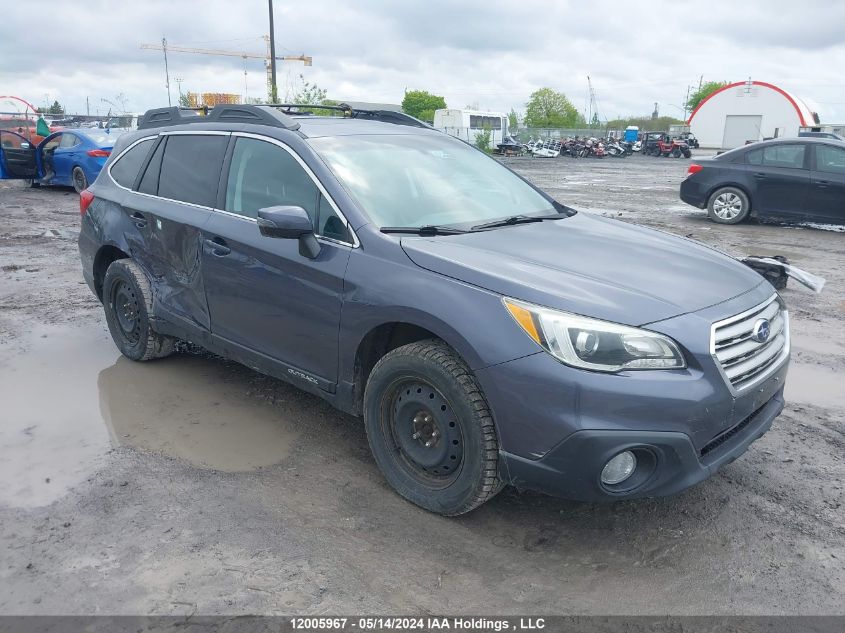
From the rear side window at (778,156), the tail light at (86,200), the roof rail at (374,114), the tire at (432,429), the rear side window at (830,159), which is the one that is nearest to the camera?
the tire at (432,429)

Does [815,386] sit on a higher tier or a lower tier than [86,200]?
lower

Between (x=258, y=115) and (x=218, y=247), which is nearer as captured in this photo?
(x=218, y=247)

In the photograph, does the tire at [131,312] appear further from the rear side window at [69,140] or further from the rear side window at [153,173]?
the rear side window at [69,140]

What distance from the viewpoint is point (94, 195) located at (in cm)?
532

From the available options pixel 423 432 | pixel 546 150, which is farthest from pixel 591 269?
pixel 546 150

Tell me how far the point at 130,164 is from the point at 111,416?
190 centimetres

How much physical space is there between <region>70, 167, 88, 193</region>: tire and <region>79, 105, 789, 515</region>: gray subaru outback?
1130 cm

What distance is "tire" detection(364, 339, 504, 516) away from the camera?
2910 millimetres

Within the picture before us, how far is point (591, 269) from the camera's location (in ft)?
10.3

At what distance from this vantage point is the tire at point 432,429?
2.91 metres

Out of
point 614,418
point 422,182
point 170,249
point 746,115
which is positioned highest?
point 746,115

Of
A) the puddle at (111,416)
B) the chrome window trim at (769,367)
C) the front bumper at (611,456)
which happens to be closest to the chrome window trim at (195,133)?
the puddle at (111,416)

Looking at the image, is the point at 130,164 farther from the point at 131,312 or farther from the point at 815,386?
the point at 815,386

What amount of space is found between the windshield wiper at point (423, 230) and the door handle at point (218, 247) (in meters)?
1.09
